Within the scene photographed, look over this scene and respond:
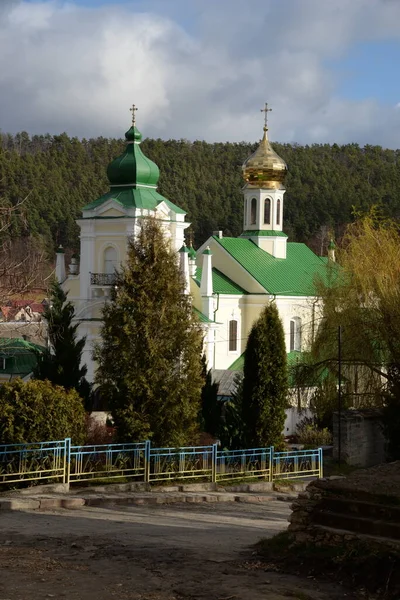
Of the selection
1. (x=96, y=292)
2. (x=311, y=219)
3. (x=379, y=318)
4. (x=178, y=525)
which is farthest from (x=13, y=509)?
(x=311, y=219)

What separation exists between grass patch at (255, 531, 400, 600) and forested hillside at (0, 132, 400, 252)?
237 feet

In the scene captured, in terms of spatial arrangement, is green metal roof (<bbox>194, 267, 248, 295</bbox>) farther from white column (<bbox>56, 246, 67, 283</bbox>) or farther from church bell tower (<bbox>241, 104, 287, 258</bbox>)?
white column (<bbox>56, 246, 67, 283</bbox>)

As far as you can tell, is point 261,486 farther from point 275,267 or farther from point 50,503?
point 275,267

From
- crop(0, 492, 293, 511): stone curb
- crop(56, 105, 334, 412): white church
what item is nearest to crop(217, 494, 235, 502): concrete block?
crop(0, 492, 293, 511): stone curb

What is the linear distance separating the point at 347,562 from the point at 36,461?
658cm

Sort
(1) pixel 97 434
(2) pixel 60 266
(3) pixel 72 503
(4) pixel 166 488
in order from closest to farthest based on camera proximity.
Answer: (3) pixel 72 503 < (4) pixel 166 488 < (1) pixel 97 434 < (2) pixel 60 266

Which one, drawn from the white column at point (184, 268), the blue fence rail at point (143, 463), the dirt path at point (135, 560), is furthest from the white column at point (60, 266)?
the dirt path at point (135, 560)

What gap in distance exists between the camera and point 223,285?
40156 mm

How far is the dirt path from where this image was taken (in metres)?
8.55

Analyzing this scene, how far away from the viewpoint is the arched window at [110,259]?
114 ft

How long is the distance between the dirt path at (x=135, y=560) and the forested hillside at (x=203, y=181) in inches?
2741

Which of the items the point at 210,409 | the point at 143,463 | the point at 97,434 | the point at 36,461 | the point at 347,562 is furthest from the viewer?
the point at 210,409

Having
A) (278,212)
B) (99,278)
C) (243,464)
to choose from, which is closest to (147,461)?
(243,464)

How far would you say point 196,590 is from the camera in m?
8.62
